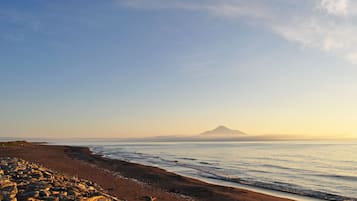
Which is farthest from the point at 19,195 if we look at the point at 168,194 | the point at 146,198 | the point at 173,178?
the point at 173,178

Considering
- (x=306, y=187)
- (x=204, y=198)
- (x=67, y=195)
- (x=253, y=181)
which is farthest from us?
(x=253, y=181)

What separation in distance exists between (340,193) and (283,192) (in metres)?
3.93

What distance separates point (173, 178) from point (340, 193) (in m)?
11.0

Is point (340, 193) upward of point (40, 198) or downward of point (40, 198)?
downward

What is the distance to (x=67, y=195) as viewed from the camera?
32.4 ft

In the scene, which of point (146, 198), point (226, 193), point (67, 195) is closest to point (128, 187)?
point (146, 198)

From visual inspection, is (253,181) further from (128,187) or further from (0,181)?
(0,181)

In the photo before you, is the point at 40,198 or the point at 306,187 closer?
the point at 40,198

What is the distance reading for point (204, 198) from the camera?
16750 millimetres

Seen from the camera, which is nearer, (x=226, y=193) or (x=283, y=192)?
(x=226, y=193)

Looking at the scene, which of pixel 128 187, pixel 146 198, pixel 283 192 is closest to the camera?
pixel 146 198

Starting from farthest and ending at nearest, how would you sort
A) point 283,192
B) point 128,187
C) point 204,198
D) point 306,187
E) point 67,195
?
point 306,187 → point 283,192 → point 128,187 → point 204,198 → point 67,195

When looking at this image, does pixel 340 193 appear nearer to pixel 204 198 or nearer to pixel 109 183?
pixel 204 198

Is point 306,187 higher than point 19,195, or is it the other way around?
point 19,195
